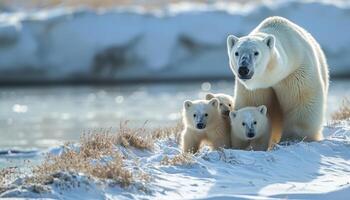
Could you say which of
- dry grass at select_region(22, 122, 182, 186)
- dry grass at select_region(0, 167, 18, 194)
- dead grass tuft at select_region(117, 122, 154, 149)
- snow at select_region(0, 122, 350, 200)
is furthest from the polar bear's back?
dry grass at select_region(0, 167, 18, 194)

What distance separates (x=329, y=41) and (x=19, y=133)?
39.6ft

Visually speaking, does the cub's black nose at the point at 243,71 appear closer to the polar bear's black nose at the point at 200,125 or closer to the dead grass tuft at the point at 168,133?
the polar bear's black nose at the point at 200,125

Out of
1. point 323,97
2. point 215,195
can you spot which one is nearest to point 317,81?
point 323,97

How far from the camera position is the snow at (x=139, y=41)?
2405 cm

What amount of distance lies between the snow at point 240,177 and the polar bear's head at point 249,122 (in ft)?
0.90

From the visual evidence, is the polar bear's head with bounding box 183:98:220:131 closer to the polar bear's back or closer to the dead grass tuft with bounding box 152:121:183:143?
the polar bear's back

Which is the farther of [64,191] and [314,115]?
[314,115]

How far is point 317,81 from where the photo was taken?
26.5ft

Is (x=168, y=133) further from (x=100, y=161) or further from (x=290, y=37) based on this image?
(x=100, y=161)

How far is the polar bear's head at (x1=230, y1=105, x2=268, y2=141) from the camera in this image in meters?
7.74

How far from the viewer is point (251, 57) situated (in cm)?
708

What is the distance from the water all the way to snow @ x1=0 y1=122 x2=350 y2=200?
18.3 ft

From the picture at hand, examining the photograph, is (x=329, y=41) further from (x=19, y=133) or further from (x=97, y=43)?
(x=19, y=133)

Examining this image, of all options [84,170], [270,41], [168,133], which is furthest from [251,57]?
[168,133]
